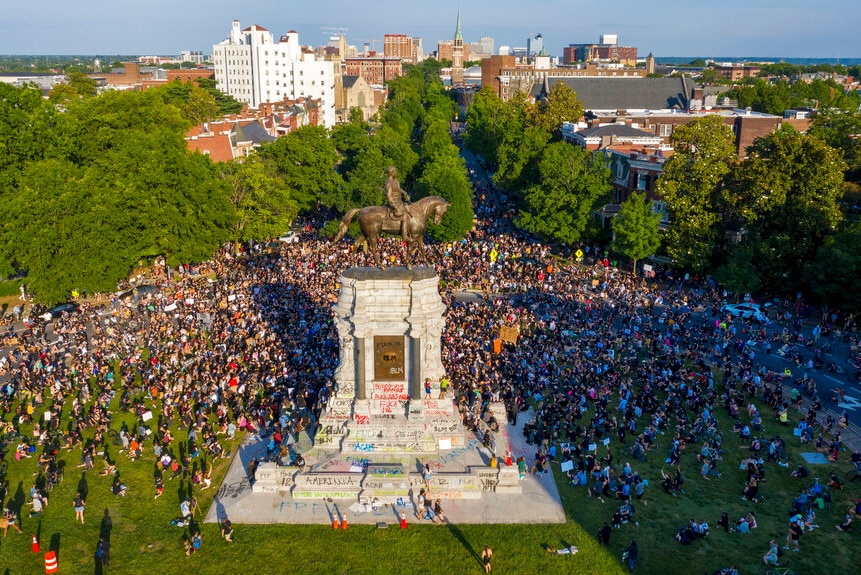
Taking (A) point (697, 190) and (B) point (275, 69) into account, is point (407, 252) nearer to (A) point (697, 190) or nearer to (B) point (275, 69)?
(A) point (697, 190)

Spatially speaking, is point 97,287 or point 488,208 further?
point 488,208

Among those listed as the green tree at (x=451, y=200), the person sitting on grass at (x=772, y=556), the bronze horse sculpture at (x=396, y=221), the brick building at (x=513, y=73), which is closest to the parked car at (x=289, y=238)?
the green tree at (x=451, y=200)

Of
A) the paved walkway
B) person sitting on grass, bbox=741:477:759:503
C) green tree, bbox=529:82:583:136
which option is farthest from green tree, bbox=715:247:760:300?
green tree, bbox=529:82:583:136

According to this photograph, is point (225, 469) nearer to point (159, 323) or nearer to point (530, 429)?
point (530, 429)

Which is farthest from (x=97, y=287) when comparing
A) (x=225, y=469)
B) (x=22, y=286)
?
(x=225, y=469)

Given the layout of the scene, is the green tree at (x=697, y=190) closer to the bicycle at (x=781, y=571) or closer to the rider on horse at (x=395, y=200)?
the rider on horse at (x=395, y=200)

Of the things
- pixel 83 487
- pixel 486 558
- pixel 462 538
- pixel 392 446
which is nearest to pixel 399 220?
pixel 392 446

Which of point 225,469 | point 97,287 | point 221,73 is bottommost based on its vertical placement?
point 225,469

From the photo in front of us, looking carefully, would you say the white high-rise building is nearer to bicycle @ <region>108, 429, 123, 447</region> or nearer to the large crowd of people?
the large crowd of people
